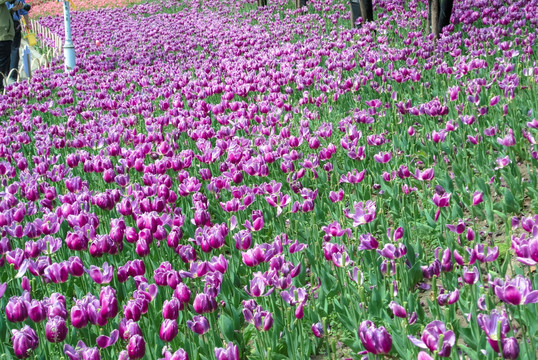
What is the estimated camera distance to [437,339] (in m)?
2.05

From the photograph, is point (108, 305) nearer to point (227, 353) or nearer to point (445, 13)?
point (227, 353)

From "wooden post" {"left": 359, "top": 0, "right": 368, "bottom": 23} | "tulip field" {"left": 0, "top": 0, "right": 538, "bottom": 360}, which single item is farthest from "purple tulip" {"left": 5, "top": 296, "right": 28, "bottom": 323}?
"wooden post" {"left": 359, "top": 0, "right": 368, "bottom": 23}

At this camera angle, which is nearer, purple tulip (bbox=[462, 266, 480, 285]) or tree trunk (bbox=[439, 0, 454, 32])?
purple tulip (bbox=[462, 266, 480, 285])

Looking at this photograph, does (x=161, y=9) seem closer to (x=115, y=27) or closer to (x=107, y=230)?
(x=115, y=27)

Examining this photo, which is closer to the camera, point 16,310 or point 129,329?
point 129,329

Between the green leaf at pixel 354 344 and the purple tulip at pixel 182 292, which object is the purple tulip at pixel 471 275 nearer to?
the green leaf at pixel 354 344

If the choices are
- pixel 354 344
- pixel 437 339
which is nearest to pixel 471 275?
pixel 437 339

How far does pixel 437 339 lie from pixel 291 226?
6.62ft

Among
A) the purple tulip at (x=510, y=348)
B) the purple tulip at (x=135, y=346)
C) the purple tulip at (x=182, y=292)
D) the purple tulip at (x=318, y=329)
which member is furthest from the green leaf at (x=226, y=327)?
the purple tulip at (x=510, y=348)

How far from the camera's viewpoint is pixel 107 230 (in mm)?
4250

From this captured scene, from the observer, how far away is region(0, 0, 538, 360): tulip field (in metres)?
2.55

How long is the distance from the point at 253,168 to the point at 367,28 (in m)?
7.26

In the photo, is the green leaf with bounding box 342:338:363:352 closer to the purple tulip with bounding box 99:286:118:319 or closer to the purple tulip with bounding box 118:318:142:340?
the purple tulip with bounding box 118:318:142:340

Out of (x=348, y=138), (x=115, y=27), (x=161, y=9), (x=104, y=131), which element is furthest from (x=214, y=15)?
(x=348, y=138)
